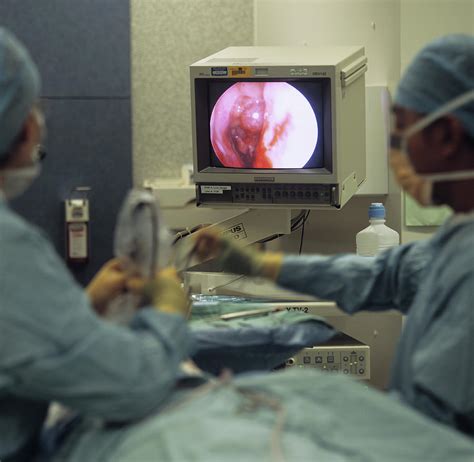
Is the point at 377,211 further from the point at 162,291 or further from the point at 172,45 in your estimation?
the point at 162,291

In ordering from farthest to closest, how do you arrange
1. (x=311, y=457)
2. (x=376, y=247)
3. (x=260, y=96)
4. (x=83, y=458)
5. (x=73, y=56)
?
(x=73, y=56)
(x=376, y=247)
(x=260, y=96)
(x=83, y=458)
(x=311, y=457)

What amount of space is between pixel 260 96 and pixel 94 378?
5.37ft

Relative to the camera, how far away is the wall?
11.8ft

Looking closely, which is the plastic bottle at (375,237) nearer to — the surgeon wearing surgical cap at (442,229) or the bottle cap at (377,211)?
the bottle cap at (377,211)

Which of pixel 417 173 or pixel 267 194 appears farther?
pixel 267 194

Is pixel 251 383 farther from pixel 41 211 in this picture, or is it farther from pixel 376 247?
pixel 41 211

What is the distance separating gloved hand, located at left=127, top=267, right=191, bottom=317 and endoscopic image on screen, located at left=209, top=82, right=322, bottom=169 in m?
1.31

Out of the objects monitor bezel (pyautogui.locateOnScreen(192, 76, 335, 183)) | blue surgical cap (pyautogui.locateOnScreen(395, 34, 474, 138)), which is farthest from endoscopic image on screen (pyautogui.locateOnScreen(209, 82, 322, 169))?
blue surgical cap (pyautogui.locateOnScreen(395, 34, 474, 138))

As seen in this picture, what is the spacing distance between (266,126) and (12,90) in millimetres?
1494

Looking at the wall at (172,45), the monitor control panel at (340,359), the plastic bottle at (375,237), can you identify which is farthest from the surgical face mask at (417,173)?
the wall at (172,45)

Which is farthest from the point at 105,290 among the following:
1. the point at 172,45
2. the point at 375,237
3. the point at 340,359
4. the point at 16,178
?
the point at 172,45

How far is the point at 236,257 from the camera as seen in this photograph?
1674 millimetres

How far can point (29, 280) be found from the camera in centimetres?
116

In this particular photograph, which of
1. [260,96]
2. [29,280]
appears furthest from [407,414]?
[260,96]
